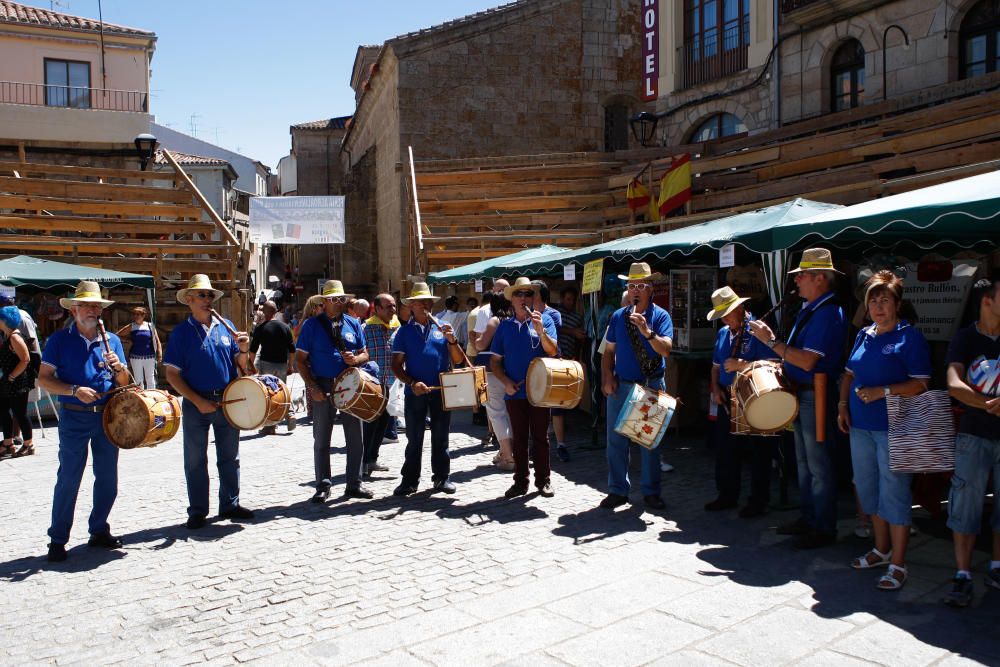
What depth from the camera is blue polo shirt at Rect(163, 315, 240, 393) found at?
643 centimetres

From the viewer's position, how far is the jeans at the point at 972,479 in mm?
4590

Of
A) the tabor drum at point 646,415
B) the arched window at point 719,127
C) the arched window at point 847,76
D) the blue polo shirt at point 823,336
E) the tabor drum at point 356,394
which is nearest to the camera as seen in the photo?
the blue polo shirt at point 823,336

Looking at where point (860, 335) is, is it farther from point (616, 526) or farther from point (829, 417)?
point (616, 526)

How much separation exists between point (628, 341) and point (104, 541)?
172 inches

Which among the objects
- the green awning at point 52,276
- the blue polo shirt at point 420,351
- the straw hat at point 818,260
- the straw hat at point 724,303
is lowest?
the blue polo shirt at point 420,351

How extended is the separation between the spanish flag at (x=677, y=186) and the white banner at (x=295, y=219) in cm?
1027

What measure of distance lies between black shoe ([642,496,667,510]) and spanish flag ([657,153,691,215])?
8228 mm

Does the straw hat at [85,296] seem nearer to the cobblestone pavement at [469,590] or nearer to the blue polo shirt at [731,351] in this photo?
the cobblestone pavement at [469,590]

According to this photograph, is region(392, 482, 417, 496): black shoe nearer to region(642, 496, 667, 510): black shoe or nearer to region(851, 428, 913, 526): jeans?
region(642, 496, 667, 510): black shoe

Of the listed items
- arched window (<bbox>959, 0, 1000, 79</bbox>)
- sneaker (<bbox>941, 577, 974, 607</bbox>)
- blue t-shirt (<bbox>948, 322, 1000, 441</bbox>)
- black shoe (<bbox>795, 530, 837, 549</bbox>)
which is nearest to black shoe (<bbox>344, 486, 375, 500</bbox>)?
black shoe (<bbox>795, 530, 837, 549</bbox>)

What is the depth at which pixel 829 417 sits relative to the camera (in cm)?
570

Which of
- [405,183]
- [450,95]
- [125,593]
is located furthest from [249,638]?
[450,95]

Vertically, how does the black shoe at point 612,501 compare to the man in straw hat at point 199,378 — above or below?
below

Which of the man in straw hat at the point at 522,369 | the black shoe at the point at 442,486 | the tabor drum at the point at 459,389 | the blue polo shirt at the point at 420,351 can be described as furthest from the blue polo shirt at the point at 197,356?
the man in straw hat at the point at 522,369
